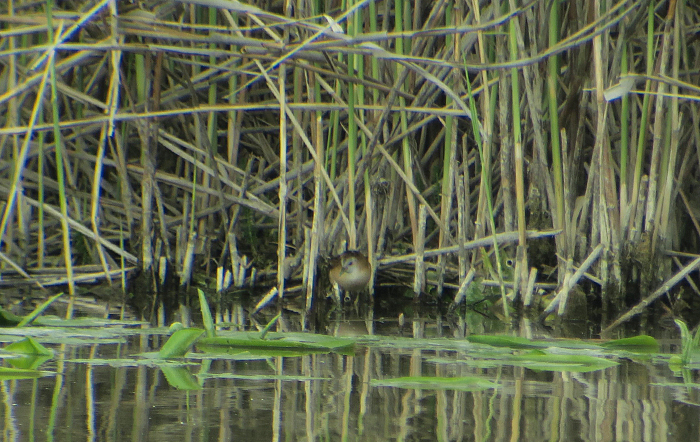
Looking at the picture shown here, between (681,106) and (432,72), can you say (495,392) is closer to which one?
(432,72)

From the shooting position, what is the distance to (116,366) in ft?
6.64

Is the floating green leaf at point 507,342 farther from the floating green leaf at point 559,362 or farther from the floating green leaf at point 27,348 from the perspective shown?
the floating green leaf at point 27,348

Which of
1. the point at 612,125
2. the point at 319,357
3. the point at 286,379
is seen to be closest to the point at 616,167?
the point at 612,125

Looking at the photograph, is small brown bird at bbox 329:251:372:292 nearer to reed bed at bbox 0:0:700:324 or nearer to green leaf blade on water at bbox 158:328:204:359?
reed bed at bbox 0:0:700:324

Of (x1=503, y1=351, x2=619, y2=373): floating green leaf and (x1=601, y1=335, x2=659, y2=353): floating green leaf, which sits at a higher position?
(x1=601, y1=335, x2=659, y2=353): floating green leaf

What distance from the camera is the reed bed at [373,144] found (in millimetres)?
3146

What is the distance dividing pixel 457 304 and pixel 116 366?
1.56 meters

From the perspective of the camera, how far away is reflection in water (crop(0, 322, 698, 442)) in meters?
1.46

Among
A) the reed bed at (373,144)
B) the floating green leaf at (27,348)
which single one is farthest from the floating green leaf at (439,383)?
the reed bed at (373,144)

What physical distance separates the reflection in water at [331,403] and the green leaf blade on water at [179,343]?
0.13ft

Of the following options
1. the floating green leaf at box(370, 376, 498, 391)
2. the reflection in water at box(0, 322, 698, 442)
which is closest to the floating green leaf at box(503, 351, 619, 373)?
the reflection in water at box(0, 322, 698, 442)

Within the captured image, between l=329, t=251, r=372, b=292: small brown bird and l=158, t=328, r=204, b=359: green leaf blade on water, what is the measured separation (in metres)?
1.11

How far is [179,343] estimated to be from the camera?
2.10 metres

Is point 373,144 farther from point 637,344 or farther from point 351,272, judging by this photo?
point 637,344
